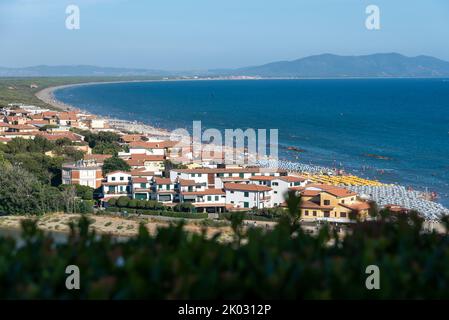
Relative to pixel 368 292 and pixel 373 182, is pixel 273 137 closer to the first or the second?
pixel 373 182

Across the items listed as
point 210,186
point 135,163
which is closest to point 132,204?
point 210,186

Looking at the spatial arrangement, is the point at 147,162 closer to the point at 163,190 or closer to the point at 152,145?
the point at 152,145

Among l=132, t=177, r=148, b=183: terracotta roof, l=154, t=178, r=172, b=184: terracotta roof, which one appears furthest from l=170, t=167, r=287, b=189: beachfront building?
l=132, t=177, r=148, b=183: terracotta roof

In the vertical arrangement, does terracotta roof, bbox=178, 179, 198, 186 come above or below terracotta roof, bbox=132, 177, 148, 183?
above

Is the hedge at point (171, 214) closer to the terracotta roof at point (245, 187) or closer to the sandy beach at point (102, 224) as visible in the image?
the sandy beach at point (102, 224)

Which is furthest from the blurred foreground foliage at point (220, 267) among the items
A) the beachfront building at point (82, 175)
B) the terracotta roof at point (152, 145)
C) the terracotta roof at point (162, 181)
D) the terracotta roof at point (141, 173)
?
the terracotta roof at point (152, 145)

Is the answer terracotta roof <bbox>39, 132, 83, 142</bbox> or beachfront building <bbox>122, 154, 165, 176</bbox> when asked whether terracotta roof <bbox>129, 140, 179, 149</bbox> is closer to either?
beachfront building <bbox>122, 154, 165, 176</bbox>
